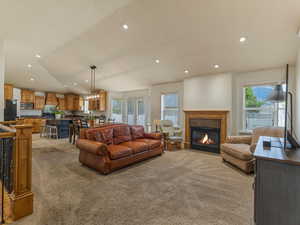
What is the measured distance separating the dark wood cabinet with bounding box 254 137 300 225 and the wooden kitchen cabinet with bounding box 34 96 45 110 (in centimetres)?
1060

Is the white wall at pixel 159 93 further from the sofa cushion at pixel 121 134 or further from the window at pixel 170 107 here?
the sofa cushion at pixel 121 134

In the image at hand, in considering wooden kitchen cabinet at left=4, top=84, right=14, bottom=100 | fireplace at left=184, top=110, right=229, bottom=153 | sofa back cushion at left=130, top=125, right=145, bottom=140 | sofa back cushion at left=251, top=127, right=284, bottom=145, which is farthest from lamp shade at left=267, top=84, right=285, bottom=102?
wooden kitchen cabinet at left=4, top=84, right=14, bottom=100

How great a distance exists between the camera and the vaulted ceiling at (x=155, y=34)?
8.81 ft

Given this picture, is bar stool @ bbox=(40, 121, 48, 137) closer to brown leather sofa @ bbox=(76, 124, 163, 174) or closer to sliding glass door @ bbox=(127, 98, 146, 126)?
sliding glass door @ bbox=(127, 98, 146, 126)

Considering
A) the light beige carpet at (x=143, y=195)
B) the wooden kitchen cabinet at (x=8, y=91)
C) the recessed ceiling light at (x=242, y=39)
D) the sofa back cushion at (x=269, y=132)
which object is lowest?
the light beige carpet at (x=143, y=195)

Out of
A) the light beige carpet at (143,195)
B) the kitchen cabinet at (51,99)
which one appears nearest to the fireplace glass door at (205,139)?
the light beige carpet at (143,195)

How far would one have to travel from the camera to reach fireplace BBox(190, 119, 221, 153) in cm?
488

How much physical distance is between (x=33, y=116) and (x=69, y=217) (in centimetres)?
895

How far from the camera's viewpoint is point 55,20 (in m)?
3.26

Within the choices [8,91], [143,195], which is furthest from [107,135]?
[8,91]

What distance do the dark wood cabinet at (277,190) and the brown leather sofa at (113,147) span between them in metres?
2.54

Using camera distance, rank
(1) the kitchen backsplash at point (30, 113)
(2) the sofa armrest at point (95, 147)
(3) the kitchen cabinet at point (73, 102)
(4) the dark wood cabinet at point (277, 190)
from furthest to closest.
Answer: (3) the kitchen cabinet at point (73, 102) → (1) the kitchen backsplash at point (30, 113) → (2) the sofa armrest at point (95, 147) → (4) the dark wood cabinet at point (277, 190)

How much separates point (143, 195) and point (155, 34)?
339 cm

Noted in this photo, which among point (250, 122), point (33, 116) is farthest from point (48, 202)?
point (33, 116)
